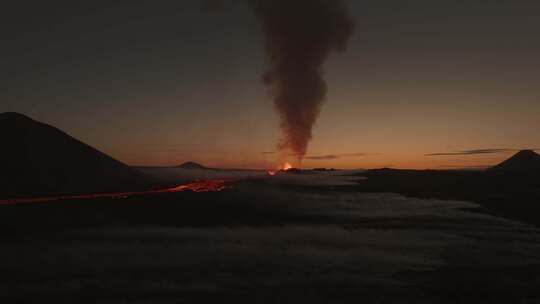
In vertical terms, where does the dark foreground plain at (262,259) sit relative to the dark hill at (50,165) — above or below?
below

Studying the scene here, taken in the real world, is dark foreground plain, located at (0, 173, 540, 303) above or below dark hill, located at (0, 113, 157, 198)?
below

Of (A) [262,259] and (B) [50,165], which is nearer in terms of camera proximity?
(A) [262,259]

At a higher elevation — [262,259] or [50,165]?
[50,165]

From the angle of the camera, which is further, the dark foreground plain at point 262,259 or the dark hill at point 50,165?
the dark hill at point 50,165

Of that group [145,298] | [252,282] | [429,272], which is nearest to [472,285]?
[429,272]

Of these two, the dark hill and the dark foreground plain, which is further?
the dark hill
